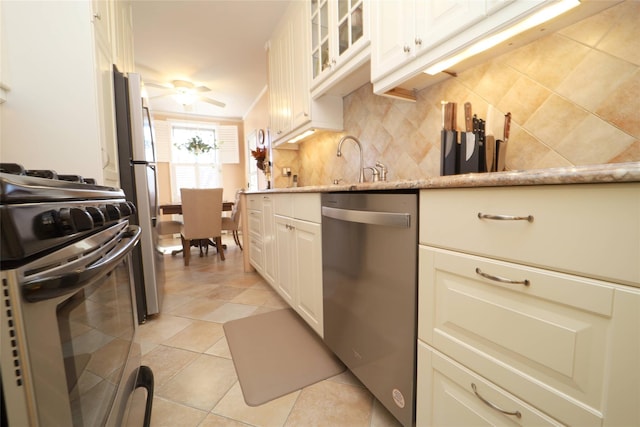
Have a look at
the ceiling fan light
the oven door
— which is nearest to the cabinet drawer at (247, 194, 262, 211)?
the oven door

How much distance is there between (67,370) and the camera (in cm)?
44

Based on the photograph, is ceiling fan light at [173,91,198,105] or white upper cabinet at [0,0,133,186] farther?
ceiling fan light at [173,91,198,105]

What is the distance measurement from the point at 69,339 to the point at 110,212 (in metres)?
0.30

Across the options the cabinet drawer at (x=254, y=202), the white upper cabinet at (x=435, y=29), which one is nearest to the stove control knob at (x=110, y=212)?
the white upper cabinet at (x=435, y=29)

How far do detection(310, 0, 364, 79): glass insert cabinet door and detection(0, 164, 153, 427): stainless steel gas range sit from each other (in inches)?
64.2

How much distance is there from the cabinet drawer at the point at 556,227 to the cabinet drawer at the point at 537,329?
0.03 metres

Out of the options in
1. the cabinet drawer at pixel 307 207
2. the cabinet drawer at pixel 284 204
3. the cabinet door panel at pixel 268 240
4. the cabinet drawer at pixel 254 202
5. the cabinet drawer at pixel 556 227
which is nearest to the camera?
the cabinet drawer at pixel 556 227

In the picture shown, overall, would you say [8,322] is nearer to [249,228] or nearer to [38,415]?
[38,415]

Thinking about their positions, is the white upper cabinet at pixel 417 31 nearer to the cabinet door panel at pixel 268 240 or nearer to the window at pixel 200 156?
the cabinet door panel at pixel 268 240

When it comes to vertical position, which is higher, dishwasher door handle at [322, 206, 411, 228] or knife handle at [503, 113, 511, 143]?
knife handle at [503, 113, 511, 143]

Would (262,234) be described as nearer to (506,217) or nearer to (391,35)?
(391,35)

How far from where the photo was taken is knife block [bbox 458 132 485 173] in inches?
41.0

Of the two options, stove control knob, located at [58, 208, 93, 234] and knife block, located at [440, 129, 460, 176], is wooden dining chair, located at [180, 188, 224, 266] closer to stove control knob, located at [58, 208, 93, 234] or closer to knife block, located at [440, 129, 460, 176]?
knife block, located at [440, 129, 460, 176]

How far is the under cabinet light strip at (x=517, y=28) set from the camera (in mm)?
792
